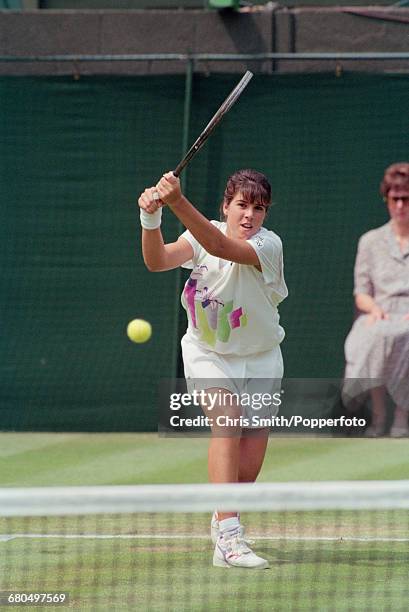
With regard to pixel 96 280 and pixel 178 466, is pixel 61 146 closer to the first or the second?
pixel 96 280

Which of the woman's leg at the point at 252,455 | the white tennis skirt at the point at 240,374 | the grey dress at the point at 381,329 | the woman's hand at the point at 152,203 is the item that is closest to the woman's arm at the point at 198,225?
the woman's hand at the point at 152,203

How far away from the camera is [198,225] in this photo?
4.73 metres

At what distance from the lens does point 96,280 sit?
9227 mm

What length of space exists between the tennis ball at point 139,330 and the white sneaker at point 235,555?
4.19 m

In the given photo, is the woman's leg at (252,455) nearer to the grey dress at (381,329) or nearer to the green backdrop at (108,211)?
the grey dress at (381,329)

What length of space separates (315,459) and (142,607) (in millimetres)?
3890

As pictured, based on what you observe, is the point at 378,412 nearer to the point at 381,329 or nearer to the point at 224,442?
the point at 381,329

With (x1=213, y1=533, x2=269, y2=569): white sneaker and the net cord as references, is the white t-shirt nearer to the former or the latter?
(x1=213, y1=533, x2=269, y2=569): white sneaker

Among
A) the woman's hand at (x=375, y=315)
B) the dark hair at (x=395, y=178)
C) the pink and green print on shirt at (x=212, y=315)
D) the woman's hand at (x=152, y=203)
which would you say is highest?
the dark hair at (x=395, y=178)

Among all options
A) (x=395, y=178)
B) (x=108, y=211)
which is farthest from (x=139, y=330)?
(x=395, y=178)

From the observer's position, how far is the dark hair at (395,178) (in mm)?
8766

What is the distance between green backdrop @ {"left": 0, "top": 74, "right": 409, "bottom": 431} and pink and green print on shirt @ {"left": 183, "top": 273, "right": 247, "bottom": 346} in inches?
156

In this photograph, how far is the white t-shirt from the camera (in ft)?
16.7

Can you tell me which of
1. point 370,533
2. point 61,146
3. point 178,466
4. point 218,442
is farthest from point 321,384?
Answer: point 218,442
